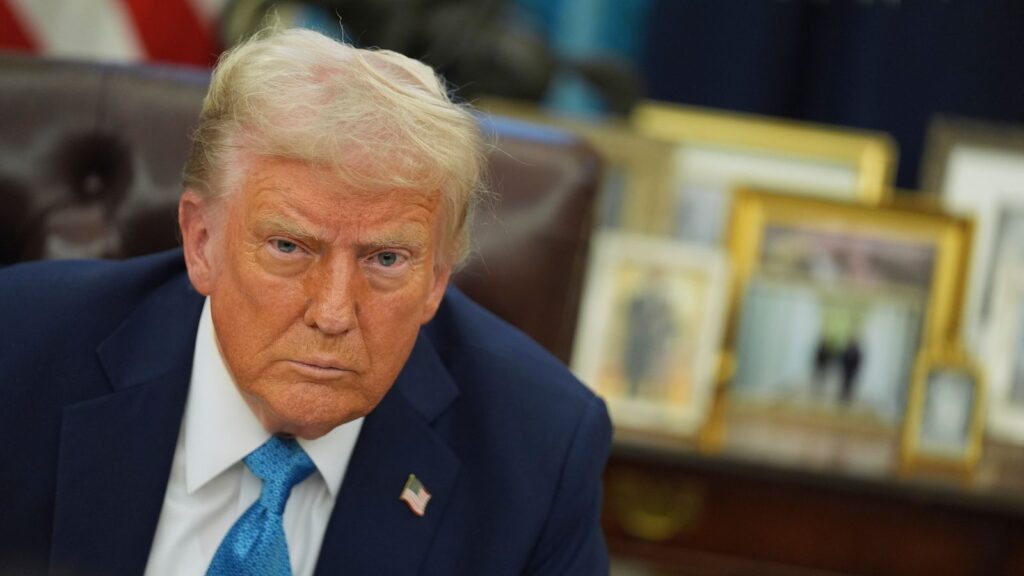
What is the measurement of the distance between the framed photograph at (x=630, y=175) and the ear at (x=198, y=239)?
62.1 inches

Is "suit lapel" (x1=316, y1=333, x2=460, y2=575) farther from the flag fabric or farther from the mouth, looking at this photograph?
the flag fabric

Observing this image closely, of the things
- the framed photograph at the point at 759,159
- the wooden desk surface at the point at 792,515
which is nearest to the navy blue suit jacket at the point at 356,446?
the wooden desk surface at the point at 792,515

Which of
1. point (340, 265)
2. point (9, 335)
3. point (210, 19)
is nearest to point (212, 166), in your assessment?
point (340, 265)

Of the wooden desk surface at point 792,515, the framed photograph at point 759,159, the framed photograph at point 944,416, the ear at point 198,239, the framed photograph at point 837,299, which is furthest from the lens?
the framed photograph at point 759,159

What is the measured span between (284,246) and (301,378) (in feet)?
0.48

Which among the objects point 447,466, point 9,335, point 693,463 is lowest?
point 693,463

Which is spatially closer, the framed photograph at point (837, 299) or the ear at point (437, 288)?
the ear at point (437, 288)

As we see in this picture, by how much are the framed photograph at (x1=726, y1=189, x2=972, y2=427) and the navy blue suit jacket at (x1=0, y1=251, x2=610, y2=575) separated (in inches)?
45.9

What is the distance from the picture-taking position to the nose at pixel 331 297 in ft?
5.47

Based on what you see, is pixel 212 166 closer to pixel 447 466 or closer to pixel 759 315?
pixel 447 466

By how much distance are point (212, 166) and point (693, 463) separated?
140 centimetres

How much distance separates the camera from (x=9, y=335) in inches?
73.2

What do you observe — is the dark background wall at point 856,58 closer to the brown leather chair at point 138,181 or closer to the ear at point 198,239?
the brown leather chair at point 138,181

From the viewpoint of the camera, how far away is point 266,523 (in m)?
1.83
